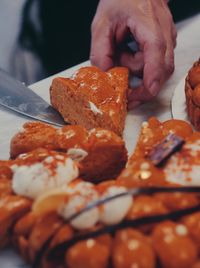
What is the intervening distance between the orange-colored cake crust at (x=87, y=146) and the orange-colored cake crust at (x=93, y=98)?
300 mm

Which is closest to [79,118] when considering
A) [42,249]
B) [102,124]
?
[102,124]

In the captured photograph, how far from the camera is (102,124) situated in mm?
1350

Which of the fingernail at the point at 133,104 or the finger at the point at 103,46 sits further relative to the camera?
the finger at the point at 103,46

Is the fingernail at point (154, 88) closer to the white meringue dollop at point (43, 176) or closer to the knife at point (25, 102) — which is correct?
the knife at point (25, 102)

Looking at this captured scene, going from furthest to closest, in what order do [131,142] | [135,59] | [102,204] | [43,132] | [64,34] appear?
[64,34]
[135,59]
[131,142]
[43,132]
[102,204]

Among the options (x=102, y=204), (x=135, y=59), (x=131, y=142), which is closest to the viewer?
(x=102, y=204)

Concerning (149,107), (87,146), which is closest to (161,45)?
(149,107)

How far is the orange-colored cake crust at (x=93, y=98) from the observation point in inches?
53.0

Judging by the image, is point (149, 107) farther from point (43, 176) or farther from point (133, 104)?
point (43, 176)

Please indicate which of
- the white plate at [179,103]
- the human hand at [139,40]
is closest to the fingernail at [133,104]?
the human hand at [139,40]

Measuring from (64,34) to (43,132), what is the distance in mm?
944

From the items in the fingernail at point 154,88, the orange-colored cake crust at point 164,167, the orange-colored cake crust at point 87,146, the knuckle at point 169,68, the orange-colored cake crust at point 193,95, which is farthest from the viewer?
the knuckle at point 169,68

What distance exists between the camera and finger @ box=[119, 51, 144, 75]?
1.55 meters

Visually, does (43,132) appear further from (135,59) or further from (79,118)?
(135,59)
